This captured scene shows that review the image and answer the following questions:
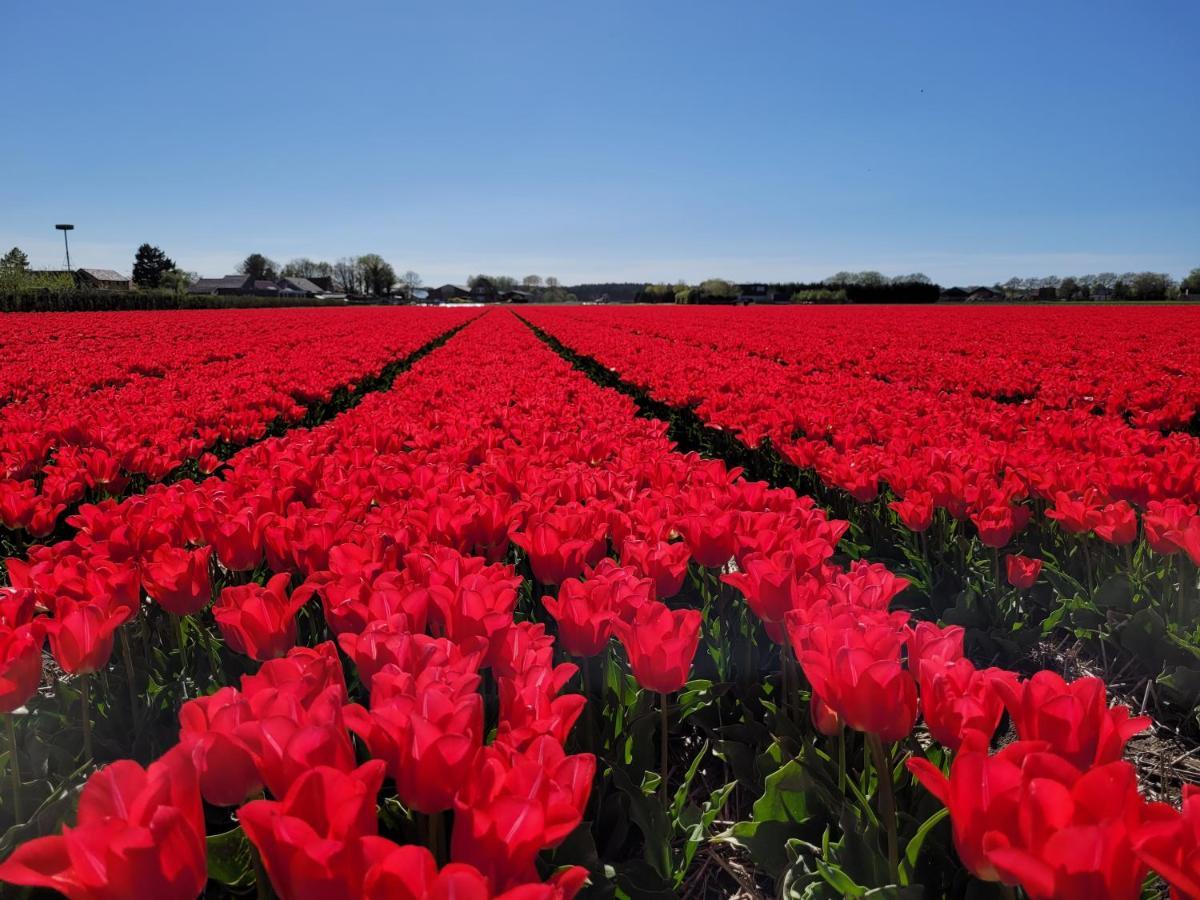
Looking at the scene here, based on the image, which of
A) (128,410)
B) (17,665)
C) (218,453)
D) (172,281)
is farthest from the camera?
(172,281)

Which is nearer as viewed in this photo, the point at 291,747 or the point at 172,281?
the point at 291,747

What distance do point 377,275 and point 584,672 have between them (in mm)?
145237

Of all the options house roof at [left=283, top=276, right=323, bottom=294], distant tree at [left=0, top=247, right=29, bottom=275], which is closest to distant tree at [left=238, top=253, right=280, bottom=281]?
house roof at [left=283, top=276, right=323, bottom=294]

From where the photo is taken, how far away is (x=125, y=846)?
2.70 feet

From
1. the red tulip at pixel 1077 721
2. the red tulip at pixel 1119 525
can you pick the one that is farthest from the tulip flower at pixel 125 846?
the red tulip at pixel 1119 525

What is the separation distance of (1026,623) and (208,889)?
278 centimetres

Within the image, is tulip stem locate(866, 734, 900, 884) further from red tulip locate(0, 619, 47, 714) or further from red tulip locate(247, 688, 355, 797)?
red tulip locate(0, 619, 47, 714)

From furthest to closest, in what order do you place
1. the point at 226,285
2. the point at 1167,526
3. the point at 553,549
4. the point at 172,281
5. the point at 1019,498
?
the point at 226,285 → the point at 172,281 → the point at 1019,498 → the point at 1167,526 → the point at 553,549

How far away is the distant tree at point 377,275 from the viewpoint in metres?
138

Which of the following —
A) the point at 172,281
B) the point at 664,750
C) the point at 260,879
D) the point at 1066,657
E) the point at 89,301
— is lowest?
the point at 1066,657

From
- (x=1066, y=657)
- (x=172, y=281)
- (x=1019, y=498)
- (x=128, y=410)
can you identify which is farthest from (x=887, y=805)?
(x=172, y=281)

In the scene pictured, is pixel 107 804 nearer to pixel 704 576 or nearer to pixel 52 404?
pixel 704 576

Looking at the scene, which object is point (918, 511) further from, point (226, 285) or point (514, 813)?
point (226, 285)

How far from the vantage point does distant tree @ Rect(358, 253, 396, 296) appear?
138125 mm
